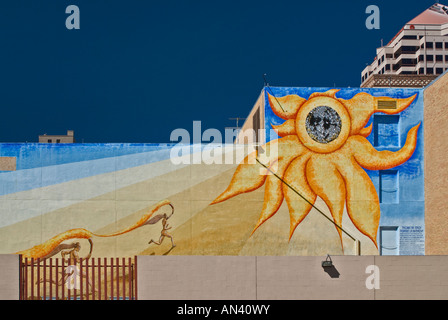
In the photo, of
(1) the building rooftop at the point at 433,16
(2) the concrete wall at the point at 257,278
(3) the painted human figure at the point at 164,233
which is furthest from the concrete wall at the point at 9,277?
(1) the building rooftop at the point at 433,16

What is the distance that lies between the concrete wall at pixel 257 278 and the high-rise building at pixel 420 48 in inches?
2908

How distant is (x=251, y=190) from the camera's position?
2228cm

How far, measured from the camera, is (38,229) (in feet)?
71.4

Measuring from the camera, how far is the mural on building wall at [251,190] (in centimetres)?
2186

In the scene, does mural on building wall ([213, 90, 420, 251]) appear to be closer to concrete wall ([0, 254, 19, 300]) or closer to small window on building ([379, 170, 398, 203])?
small window on building ([379, 170, 398, 203])

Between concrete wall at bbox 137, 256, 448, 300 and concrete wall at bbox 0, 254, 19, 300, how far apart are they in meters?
3.78

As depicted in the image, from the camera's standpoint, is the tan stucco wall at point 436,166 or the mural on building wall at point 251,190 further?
the mural on building wall at point 251,190

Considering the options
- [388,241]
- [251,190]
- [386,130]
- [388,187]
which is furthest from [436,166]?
[251,190]

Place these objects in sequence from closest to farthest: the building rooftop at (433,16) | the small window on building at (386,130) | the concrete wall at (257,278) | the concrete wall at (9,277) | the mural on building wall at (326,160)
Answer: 1. the concrete wall at (257,278)
2. the concrete wall at (9,277)
3. the mural on building wall at (326,160)
4. the small window on building at (386,130)
5. the building rooftop at (433,16)

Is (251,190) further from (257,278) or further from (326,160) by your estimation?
(257,278)

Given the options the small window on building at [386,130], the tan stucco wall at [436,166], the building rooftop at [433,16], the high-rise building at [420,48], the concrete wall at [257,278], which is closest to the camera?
the concrete wall at [257,278]

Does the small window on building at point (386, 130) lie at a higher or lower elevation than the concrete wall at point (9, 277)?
higher

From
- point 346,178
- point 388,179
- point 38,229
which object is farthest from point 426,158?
point 38,229

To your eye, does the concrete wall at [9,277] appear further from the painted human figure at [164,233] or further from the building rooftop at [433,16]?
the building rooftop at [433,16]
